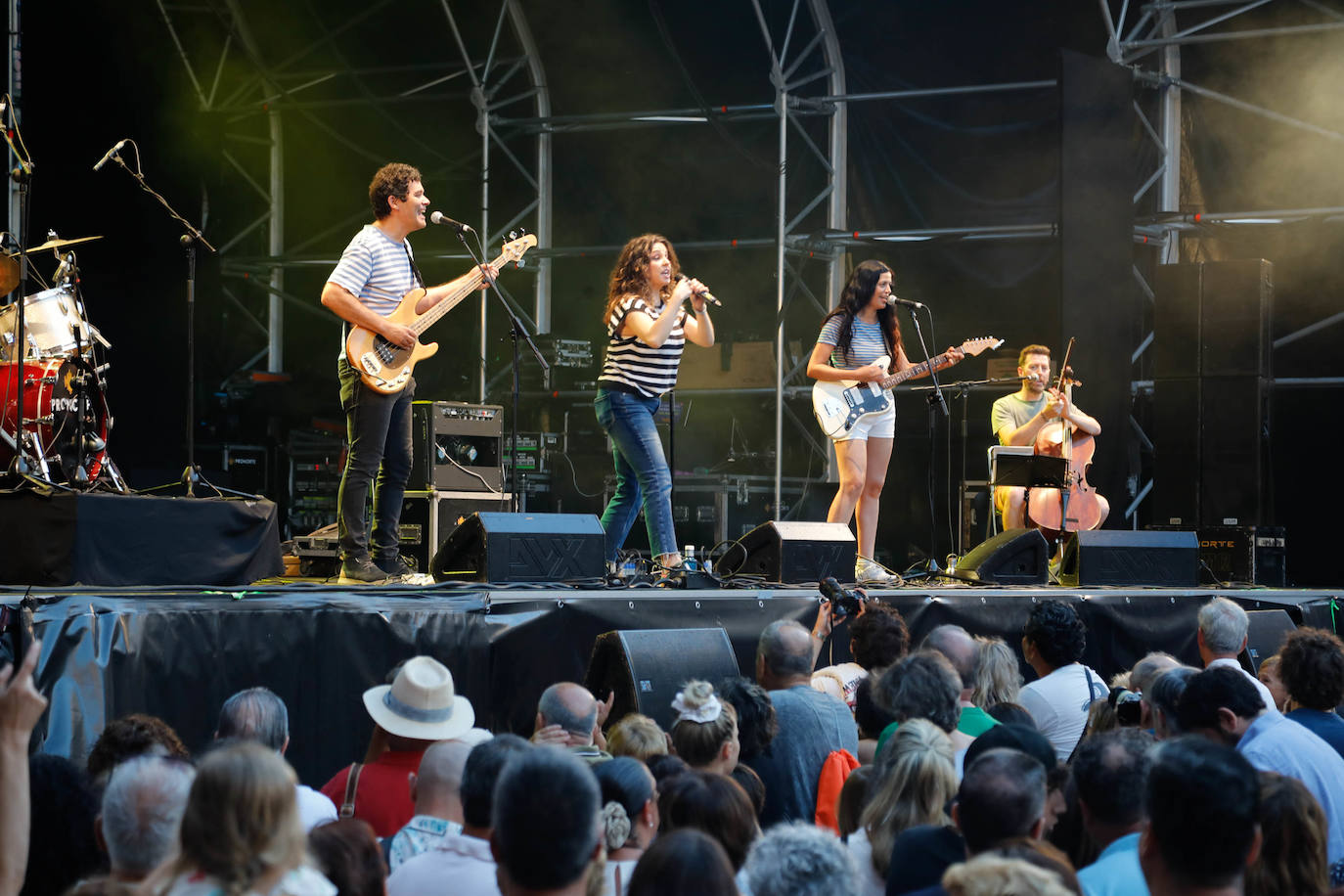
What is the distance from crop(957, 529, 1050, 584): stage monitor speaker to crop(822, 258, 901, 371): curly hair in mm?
1374

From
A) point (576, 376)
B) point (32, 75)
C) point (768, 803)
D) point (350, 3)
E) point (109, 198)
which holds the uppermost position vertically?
point (350, 3)

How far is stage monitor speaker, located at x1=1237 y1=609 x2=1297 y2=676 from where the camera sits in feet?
21.3

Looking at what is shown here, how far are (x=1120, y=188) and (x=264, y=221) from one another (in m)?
8.35

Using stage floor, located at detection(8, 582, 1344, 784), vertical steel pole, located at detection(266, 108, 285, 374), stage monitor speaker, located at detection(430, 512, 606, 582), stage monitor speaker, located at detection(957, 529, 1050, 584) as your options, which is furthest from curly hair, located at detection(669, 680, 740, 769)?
vertical steel pole, located at detection(266, 108, 285, 374)

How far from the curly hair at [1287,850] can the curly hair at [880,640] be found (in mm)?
2344

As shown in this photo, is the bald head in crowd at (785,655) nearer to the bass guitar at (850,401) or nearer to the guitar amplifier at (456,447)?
the bass guitar at (850,401)

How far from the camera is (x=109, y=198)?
10711mm

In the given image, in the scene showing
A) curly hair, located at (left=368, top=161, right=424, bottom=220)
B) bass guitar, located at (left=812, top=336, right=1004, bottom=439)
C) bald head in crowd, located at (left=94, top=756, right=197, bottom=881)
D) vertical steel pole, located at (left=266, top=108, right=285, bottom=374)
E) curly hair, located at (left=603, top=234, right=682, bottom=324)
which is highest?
vertical steel pole, located at (left=266, top=108, right=285, bottom=374)

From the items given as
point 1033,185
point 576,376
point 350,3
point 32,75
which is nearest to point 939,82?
point 1033,185

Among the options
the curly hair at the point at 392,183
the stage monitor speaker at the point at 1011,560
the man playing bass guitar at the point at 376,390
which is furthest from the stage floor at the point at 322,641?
the curly hair at the point at 392,183

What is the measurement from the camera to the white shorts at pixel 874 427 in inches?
306

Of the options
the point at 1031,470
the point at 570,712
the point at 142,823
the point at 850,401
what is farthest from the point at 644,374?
the point at 142,823

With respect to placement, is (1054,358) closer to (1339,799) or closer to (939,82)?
(939,82)

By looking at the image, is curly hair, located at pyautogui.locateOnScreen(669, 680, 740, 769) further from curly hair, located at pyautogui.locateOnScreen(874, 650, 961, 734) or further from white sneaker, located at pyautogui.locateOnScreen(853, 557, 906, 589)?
white sneaker, located at pyautogui.locateOnScreen(853, 557, 906, 589)
